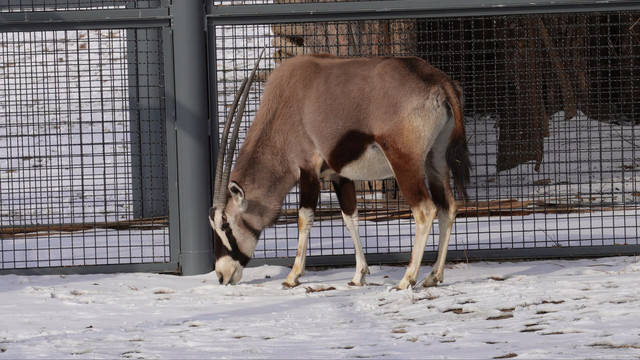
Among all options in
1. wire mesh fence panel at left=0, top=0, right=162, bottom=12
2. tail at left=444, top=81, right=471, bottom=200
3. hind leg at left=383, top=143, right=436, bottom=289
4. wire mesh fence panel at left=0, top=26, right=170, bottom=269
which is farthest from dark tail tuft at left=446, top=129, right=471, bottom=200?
wire mesh fence panel at left=0, top=0, right=162, bottom=12

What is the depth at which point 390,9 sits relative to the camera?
778 cm

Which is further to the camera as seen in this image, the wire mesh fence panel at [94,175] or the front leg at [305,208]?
the wire mesh fence panel at [94,175]

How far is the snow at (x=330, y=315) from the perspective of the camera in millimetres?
4691

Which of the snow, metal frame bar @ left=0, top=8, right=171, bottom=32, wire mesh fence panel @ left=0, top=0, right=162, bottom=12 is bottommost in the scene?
the snow

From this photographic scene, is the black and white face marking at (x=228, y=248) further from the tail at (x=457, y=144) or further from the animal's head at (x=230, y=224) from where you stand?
the tail at (x=457, y=144)

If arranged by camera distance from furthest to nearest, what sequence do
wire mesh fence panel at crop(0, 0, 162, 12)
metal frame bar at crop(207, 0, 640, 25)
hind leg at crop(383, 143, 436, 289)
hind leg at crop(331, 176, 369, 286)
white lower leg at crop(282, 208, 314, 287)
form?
wire mesh fence panel at crop(0, 0, 162, 12), metal frame bar at crop(207, 0, 640, 25), hind leg at crop(331, 176, 369, 286), white lower leg at crop(282, 208, 314, 287), hind leg at crop(383, 143, 436, 289)

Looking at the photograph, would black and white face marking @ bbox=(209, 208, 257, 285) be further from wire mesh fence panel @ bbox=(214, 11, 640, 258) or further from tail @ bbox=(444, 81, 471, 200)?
tail @ bbox=(444, 81, 471, 200)

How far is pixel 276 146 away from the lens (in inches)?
290

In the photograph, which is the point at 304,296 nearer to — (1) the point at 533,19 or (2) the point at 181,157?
(2) the point at 181,157

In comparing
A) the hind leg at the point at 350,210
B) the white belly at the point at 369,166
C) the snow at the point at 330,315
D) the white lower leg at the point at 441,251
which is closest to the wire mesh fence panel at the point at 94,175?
the snow at the point at 330,315

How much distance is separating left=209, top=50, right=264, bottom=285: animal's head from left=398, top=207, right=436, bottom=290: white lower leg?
1.35 meters

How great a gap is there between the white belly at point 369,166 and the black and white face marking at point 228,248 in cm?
94

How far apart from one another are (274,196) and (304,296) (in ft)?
3.40

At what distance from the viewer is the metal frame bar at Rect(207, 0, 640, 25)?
25.5 ft
